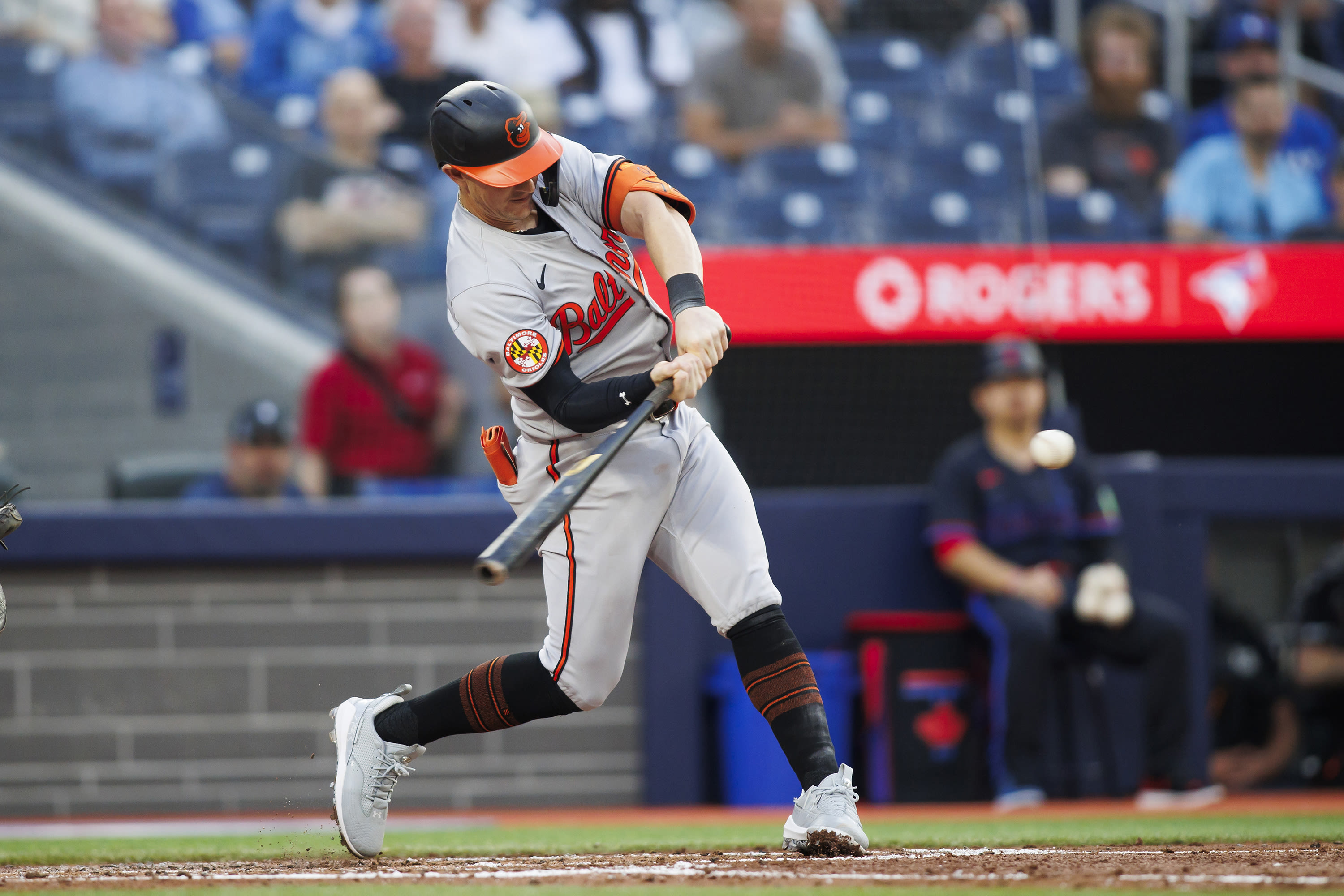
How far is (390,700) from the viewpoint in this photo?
11.0 feet

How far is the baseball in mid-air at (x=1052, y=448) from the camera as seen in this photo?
209 inches

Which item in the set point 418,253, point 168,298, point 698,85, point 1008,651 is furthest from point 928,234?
point 168,298

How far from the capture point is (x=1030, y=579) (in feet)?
18.1

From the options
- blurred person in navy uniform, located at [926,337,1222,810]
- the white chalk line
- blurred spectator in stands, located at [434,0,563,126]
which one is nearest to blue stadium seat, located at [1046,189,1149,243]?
blurred person in navy uniform, located at [926,337,1222,810]

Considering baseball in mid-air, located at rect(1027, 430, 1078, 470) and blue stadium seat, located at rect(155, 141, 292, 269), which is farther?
blue stadium seat, located at rect(155, 141, 292, 269)

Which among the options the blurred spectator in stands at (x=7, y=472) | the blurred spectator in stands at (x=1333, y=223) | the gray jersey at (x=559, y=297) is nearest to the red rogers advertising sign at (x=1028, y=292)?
the blurred spectator in stands at (x=1333, y=223)

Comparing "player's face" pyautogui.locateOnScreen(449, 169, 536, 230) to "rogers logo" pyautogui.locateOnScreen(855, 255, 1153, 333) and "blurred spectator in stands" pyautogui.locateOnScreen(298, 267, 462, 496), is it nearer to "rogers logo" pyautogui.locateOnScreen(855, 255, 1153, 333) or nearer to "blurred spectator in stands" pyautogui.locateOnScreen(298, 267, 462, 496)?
"blurred spectator in stands" pyautogui.locateOnScreen(298, 267, 462, 496)

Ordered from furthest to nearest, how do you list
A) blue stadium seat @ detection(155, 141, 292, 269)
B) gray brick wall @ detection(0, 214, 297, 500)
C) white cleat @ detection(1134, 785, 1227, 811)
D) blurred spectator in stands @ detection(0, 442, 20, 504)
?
blue stadium seat @ detection(155, 141, 292, 269)
gray brick wall @ detection(0, 214, 297, 500)
blurred spectator in stands @ detection(0, 442, 20, 504)
white cleat @ detection(1134, 785, 1227, 811)

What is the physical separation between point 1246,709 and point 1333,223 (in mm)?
3466

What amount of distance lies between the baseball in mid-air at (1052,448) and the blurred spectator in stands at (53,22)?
16.9 feet

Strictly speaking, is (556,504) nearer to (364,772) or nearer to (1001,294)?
(364,772)

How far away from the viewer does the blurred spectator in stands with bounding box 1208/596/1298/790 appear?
5957 millimetres

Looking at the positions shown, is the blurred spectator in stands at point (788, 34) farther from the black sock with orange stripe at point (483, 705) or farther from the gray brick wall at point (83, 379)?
the black sock with orange stripe at point (483, 705)

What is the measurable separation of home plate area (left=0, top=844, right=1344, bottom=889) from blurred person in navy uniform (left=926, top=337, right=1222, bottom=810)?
6.48 feet
